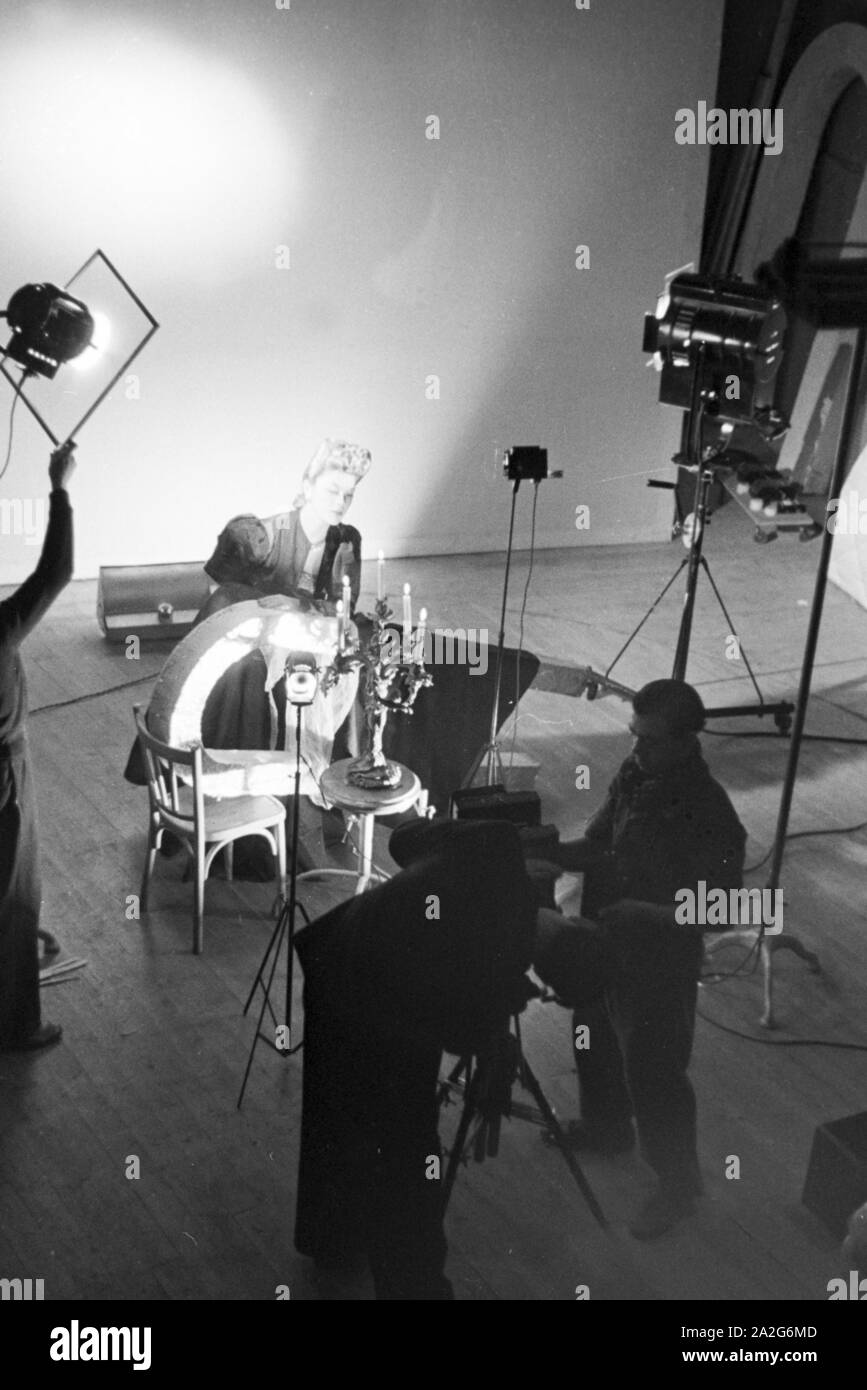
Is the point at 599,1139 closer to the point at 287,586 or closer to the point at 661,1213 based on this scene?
the point at 661,1213

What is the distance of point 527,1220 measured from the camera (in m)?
3.84

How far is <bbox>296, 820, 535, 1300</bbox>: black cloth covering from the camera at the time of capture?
126 inches

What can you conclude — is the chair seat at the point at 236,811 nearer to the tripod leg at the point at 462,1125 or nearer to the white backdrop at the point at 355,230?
the tripod leg at the point at 462,1125

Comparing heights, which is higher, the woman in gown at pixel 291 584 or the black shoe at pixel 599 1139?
the woman in gown at pixel 291 584

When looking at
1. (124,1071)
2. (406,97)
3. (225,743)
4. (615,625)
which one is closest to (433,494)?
(615,625)

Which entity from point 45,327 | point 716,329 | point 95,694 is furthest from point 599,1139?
point 95,694

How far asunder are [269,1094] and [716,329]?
2.69 metres

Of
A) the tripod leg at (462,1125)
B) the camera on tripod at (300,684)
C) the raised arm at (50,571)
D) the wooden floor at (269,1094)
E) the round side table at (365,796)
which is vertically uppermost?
the raised arm at (50,571)

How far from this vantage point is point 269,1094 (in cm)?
430

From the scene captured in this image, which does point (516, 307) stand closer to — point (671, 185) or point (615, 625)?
point (671, 185)

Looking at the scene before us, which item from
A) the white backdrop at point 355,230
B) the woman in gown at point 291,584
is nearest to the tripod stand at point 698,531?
the woman in gown at point 291,584

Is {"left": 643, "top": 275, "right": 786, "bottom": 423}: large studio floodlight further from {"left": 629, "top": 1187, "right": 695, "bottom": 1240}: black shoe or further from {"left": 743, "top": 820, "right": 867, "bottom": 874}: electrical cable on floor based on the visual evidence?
{"left": 629, "top": 1187, "right": 695, "bottom": 1240}: black shoe

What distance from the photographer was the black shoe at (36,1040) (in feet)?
14.6

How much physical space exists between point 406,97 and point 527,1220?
6.12 metres
